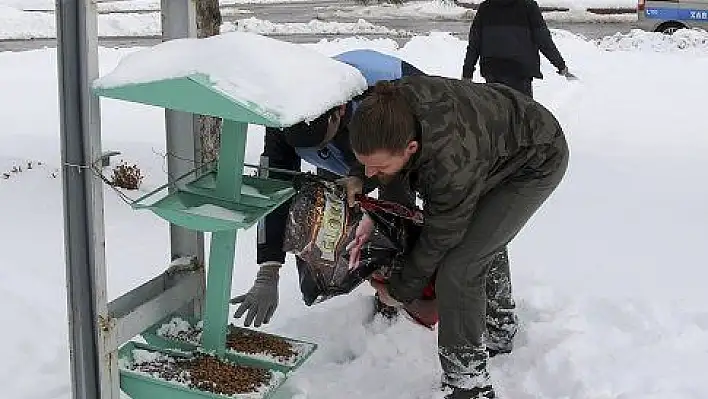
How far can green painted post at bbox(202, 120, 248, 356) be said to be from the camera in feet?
8.68

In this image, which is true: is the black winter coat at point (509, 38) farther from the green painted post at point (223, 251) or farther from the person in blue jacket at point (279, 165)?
the green painted post at point (223, 251)

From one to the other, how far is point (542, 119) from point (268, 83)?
922 mm

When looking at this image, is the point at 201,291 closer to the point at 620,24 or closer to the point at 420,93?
the point at 420,93

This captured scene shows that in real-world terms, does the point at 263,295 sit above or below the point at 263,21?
above

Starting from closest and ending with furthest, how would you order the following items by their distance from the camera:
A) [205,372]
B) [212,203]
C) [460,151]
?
[460,151] < [212,203] < [205,372]

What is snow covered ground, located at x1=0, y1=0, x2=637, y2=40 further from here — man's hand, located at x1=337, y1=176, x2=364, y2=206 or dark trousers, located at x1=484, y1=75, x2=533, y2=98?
man's hand, located at x1=337, y1=176, x2=364, y2=206

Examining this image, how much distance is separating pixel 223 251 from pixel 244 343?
401 millimetres

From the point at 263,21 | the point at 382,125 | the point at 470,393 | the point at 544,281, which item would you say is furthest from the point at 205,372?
the point at 263,21

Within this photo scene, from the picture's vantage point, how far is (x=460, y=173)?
251cm

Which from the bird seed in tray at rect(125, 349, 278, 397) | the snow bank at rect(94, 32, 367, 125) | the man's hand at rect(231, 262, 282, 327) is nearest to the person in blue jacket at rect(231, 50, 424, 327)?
the man's hand at rect(231, 262, 282, 327)

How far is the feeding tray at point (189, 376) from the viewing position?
8.77 ft

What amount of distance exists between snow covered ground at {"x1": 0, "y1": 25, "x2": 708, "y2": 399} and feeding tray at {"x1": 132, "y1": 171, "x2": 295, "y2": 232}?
795 mm

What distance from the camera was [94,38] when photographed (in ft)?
7.97

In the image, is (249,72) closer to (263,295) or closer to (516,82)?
(263,295)
